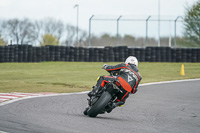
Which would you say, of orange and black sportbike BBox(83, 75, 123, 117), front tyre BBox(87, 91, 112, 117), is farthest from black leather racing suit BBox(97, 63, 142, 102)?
front tyre BBox(87, 91, 112, 117)

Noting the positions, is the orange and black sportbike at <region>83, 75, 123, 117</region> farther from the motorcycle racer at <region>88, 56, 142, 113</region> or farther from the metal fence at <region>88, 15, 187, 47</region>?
the metal fence at <region>88, 15, 187, 47</region>

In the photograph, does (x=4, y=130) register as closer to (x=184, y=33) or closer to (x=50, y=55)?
(x=50, y=55)

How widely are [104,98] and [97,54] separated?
68.1ft

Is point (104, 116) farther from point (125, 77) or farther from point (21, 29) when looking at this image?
point (21, 29)

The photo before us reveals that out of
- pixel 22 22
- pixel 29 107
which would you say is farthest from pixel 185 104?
pixel 22 22

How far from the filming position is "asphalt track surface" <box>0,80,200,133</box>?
6309 millimetres

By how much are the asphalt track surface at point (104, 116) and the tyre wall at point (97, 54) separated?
15.9 metres

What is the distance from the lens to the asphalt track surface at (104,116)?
631 cm

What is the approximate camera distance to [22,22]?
88312 mm

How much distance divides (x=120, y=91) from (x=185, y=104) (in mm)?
3332

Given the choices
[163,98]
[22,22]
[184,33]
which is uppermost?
[22,22]

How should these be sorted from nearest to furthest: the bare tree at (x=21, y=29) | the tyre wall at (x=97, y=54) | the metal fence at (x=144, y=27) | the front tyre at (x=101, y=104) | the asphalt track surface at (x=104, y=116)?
the asphalt track surface at (x=104, y=116) → the front tyre at (x=101, y=104) → the tyre wall at (x=97, y=54) → the metal fence at (x=144, y=27) → the bare tree at (x=21, y=29)

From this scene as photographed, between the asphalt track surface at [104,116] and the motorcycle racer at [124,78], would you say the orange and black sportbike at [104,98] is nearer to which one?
the motorcycle racer at [124,78]

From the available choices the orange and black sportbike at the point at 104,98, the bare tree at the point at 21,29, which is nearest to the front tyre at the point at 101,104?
the orange and black sportbike at the point at 104,98
